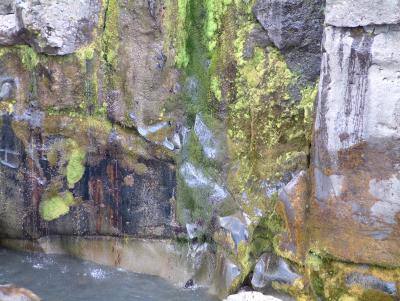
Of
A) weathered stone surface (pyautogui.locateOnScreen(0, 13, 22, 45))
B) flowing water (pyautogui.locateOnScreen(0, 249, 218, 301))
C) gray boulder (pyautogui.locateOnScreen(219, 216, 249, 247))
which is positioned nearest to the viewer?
gray boulder (pyautogui.locateOnScreen(219, 216, 249, 247))

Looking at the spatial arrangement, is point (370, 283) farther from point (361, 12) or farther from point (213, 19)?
point (213, 19)

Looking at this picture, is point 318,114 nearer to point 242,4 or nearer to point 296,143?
point 296,143

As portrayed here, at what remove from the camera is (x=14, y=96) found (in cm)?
361

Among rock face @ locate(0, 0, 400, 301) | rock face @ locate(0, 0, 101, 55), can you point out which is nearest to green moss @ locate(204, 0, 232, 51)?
rock face @ locate(0, 0, 400, 301)

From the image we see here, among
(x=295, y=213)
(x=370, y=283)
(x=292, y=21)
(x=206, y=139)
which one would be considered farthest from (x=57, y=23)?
(x=370, y=283)

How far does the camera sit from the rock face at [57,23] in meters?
3.33

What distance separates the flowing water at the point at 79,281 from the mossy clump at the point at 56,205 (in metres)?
0.33

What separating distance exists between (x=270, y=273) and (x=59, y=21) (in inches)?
77.2

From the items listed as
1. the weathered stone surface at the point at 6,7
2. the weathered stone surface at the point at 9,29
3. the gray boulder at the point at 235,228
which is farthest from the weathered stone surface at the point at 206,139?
the weathered stone surface at the point at 6,7

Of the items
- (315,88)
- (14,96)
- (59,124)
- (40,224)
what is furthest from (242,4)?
(40,224)

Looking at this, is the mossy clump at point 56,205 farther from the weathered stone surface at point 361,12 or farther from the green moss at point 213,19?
the weathered stone surface at point 361,12

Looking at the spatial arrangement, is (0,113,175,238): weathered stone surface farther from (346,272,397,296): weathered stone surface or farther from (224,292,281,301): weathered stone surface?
(346,272,397,296): weathered stone surface

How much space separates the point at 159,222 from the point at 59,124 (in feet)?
3.00

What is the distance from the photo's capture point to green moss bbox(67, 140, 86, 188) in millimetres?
3571
